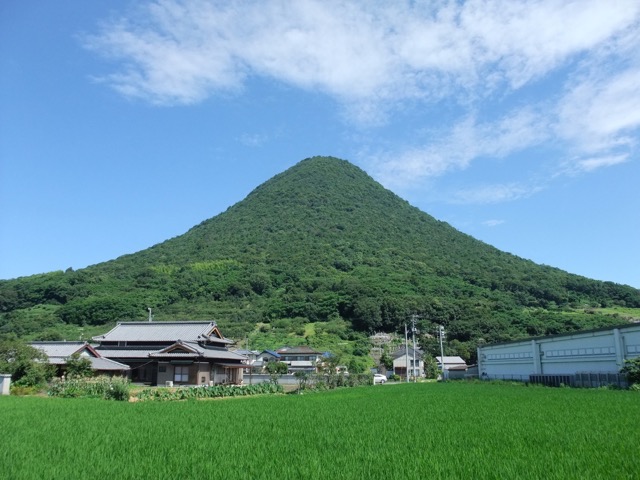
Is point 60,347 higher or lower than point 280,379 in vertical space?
higher

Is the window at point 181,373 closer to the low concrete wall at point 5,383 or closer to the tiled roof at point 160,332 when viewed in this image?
the tiled roof at point 160,332

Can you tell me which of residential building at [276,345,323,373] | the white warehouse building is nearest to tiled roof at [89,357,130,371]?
residential building at [276,345,323,373]

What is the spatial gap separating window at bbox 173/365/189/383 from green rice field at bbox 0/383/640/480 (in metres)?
23.4

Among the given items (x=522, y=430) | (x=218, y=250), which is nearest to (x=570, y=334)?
(x=522, y=430)

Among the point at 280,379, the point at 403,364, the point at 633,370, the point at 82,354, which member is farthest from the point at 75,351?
the point at 403,364

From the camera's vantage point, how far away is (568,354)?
3653cm

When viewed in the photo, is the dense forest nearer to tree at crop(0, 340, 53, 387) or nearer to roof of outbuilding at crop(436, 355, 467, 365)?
roof of outbuilding at crop(436, 355, 467, 365)

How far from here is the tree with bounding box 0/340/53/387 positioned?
94.4 ft

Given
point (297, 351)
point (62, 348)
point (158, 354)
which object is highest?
point (62, 348)

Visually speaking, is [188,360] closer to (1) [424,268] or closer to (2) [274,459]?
(2) [274,459]

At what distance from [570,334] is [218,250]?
81634mm

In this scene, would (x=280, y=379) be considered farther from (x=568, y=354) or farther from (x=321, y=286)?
(x=321, y=286)

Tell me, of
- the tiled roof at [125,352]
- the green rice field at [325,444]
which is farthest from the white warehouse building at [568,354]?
the tiled roof at [125,352]

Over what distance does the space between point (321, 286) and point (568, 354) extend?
195 ft
